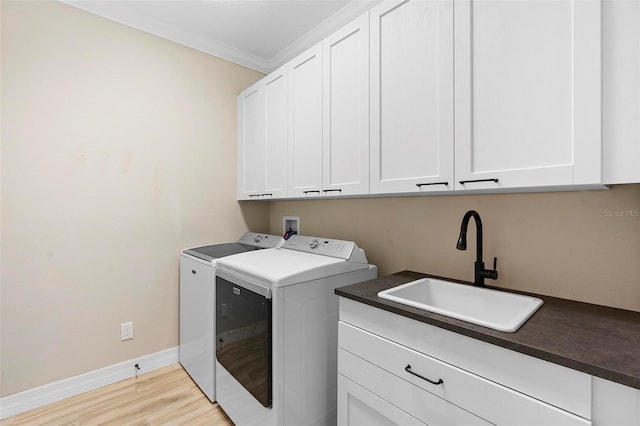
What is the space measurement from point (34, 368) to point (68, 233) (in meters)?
0.82

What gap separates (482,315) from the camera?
1.31 metres

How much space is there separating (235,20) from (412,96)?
5.08 feet

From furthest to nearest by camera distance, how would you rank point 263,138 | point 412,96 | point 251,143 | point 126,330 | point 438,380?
point 251,143 < point 263,138 < point 126,330 < point 412,96 < point 438,380

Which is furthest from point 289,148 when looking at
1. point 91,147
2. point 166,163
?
point 91,147

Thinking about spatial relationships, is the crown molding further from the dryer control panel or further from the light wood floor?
the light wood floor

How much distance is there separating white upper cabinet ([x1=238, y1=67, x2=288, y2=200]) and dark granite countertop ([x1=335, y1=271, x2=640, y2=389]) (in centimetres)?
128

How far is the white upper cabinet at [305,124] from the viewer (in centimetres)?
184

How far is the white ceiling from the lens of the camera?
1975mm

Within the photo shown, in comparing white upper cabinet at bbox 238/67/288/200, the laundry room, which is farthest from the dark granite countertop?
white upper cabinet at bbox 238/67/288/200

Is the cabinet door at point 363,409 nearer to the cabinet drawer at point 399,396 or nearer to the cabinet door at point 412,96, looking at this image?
the cabinet drawer at point 399,396

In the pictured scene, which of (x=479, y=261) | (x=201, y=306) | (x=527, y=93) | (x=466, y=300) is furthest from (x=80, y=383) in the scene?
(x=527, y=93)

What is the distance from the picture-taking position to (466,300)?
1369 mm

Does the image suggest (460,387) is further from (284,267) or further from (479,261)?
(284,267)

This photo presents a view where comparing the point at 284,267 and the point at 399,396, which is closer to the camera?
the point at 399,396
